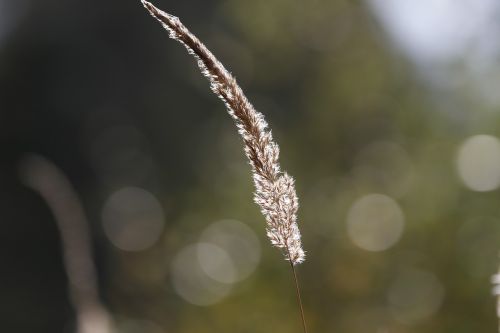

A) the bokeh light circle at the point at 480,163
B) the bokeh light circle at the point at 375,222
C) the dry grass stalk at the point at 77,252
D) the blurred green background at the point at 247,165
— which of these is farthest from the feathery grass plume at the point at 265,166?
the bokeh light circle at the point at 480,163

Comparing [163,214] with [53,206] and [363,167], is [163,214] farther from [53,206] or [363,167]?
[53,206]

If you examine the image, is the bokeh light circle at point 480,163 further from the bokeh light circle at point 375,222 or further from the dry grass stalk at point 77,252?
the dry grass stalk at point 77,252

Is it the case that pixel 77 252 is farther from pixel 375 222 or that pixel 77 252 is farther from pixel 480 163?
pixel 480 163

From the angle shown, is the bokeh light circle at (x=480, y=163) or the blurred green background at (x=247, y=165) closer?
the blurred green background at (x=247, y=165)

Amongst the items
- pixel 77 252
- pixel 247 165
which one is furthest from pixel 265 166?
pixel 247 165

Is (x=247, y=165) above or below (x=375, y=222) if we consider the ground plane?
above

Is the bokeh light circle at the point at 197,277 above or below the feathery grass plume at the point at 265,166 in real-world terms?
above

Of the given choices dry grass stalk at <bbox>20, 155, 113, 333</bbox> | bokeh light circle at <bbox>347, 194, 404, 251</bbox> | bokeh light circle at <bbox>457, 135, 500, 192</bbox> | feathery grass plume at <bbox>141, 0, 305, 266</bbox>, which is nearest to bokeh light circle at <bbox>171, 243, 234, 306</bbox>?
bokeh light circle at <bbox>347, 194, 404, 251</bbox>
